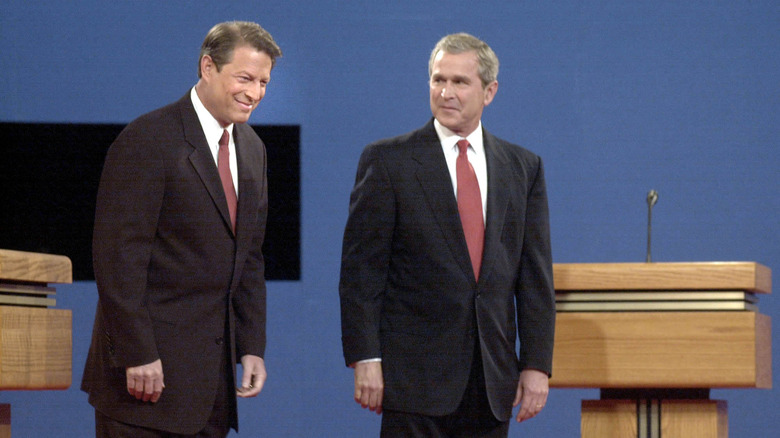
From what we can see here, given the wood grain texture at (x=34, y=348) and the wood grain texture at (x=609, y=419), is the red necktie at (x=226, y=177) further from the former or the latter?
the wood grain texture at (x=609, y=419)

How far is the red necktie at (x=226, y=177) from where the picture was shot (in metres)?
2.35

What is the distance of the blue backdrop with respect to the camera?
383 cm

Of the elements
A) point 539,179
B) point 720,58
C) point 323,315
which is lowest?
point 323,315

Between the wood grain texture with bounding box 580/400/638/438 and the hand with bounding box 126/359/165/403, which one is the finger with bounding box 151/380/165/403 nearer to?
the hand with bounding box 126/359/165/403

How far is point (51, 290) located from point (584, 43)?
221cm

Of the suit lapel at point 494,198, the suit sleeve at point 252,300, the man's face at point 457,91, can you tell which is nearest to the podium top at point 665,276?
the suit lapel at point 494,198

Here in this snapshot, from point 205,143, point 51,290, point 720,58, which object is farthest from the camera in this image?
point 720,58

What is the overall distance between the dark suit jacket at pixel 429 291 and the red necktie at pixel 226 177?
0.87 feet

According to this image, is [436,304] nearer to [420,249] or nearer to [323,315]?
[420,249]

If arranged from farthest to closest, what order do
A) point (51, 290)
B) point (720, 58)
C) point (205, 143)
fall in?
1. point (720, 58)
2. point (51, 290)
3. point (205, 143)

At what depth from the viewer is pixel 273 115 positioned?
3910 mm

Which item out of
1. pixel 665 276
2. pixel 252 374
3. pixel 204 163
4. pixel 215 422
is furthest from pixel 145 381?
pixel 665 276

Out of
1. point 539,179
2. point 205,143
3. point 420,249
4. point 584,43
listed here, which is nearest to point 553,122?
point 584,43

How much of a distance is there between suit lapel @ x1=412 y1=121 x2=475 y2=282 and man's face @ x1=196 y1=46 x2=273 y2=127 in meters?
0.40
